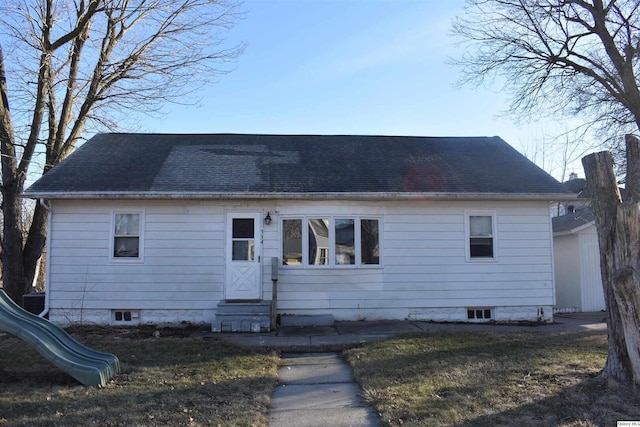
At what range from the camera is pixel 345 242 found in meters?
11.2

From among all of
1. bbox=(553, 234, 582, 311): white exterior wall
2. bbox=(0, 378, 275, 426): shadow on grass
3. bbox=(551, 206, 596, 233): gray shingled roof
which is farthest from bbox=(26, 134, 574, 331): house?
bbox=(0, 378, 275, 426): shadow on grass

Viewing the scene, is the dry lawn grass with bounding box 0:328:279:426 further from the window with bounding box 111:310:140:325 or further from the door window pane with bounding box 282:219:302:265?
the door window pane with bounding box 282:219:302:265

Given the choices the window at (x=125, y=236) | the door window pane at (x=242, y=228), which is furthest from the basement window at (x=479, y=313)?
the window at (x=125, y=236)

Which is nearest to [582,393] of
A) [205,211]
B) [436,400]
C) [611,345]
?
[611,345]

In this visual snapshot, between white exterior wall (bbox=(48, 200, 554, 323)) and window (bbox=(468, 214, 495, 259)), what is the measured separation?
0.60 ft

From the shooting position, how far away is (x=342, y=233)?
11234 millimetres

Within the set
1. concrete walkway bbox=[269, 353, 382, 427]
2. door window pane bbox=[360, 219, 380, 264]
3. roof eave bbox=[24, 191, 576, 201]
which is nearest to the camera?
concrete walkway bbox=[269, 353, 382, 427]

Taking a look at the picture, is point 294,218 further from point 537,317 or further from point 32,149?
point 32,149

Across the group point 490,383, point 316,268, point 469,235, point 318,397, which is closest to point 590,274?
point 469,235

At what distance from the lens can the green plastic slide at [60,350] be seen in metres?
5.90

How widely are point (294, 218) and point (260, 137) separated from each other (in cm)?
425

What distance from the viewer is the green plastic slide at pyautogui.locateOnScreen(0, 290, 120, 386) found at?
19.4 feet

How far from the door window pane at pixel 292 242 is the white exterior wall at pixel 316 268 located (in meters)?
0.16

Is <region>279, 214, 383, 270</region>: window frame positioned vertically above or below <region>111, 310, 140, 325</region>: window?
above
